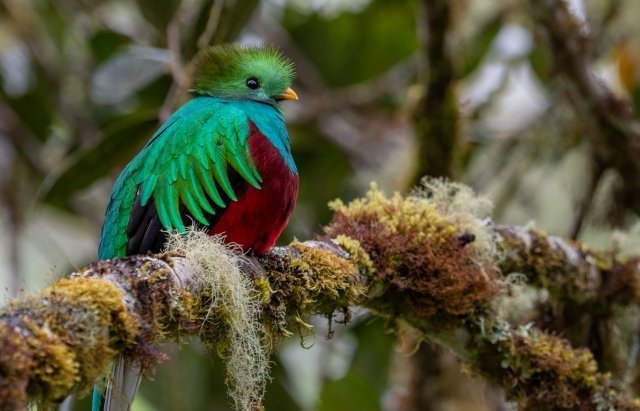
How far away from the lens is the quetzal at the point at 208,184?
9.48 feet

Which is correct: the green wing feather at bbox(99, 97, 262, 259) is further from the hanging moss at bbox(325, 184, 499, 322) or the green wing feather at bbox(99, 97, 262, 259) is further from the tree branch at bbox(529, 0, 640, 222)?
the tree branch at bbox(529, 0, 640, 222)

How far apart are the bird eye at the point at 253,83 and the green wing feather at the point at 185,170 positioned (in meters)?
0.28

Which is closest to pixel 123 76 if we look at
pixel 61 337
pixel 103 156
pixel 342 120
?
pixel 342 120

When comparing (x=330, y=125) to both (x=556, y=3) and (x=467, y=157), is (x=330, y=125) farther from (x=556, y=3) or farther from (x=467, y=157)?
(x=556, y=3)

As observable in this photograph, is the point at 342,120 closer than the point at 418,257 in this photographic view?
No

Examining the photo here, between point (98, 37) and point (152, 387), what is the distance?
6.47ft

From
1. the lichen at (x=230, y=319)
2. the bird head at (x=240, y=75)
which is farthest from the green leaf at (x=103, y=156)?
the lichen at (x=230, y=319)

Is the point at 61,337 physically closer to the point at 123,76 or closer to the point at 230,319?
the point at 230,319

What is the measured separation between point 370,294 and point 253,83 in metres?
0.96

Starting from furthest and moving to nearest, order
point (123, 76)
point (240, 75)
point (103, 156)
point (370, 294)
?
point (123, 76) → point (103, 156) → point (240, 75) → point (370, 294)

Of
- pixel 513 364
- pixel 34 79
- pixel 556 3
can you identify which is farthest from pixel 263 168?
pixel 34 79

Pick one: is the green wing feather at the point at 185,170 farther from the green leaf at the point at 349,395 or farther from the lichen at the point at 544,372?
the green leaf at the point at 349,395

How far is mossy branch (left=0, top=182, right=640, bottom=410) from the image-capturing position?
1969 millimetres

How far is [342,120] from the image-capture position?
6.00 meters
